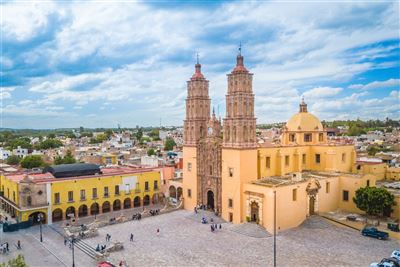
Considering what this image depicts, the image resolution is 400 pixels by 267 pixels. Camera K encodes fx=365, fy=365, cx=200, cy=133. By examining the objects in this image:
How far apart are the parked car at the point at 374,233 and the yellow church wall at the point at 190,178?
54.0 feet

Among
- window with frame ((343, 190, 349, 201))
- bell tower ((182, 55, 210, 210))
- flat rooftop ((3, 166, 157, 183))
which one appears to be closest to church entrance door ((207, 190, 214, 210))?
bell tower ((182, 55, 210, 210))

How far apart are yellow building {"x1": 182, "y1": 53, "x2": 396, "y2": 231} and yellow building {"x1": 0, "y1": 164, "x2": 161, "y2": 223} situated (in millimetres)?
5603

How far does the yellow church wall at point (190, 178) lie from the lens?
38156 mm

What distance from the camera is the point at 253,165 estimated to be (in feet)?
110

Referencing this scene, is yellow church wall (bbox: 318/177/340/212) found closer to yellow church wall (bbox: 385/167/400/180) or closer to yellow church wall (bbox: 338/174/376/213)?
yellow church wall (bbox: 338/174/376/213)

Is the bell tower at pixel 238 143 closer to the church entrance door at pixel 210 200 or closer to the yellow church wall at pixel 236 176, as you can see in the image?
the yellow church wall at pixel 236 176

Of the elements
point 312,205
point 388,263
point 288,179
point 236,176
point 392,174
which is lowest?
point 388,263

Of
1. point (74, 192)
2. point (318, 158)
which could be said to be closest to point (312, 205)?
point (318, 158)

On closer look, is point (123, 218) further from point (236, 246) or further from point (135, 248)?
point (236, 246)

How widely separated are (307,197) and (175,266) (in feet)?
48.0

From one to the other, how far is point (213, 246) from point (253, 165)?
947 centimetres

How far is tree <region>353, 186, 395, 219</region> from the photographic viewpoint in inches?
1204

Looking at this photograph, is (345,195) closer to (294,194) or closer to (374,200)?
(374,200)

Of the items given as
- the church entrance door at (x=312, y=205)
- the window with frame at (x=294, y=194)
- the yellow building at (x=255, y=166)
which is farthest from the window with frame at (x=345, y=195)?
the window with frame at (x=294, y=194)
